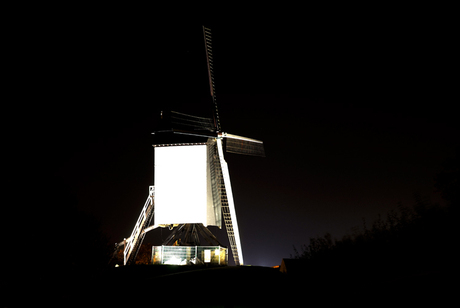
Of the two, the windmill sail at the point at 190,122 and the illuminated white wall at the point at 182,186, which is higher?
the windmill sail at the point at 190,122

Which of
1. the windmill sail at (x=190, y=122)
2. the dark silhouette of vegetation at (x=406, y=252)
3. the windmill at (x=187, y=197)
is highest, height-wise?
the windmill sail at (x=190, y=122)

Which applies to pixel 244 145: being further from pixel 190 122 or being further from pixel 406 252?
pixel 406 252

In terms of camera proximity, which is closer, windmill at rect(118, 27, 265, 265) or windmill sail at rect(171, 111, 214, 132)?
windmill at rect(118, 27, 265, 265)

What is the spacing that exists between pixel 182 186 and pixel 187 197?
3.02ft

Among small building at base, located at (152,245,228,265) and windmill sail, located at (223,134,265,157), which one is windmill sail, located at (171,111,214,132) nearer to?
windmill sail, located at (223,134,265,157)

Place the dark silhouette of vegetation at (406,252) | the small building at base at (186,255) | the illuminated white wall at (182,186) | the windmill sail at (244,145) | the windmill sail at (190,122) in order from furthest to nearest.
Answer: the windmill sail at (244,145) < the windmill sail at (190,122) < the illuminated white wall at (182,186) < the small building at base at (186,255) < the dark silhouette of vegetation at (406,252)

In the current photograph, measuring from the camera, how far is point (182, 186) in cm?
2722

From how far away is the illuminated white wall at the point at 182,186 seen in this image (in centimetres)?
2684

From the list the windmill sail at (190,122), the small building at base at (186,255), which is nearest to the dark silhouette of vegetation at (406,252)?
the small building at base at (186,255)

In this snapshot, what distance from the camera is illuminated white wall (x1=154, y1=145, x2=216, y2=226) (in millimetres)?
26844

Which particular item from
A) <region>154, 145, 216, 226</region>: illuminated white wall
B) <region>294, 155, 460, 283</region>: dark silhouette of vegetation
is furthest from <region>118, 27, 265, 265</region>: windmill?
<region>294, 155, 460, 283</region>: dark silhouette of vegetation

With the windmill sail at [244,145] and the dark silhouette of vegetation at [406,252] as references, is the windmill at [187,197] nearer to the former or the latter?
the windmill sail at [244,145]

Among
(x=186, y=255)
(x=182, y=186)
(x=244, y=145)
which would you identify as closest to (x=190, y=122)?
(x=244, y=145)

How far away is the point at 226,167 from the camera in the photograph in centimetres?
2816
